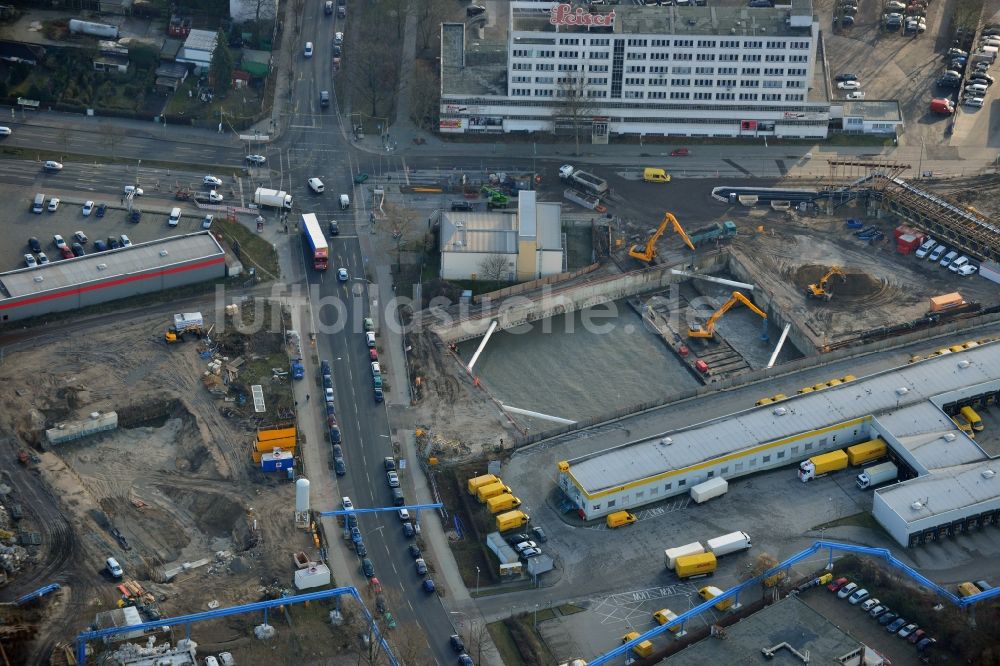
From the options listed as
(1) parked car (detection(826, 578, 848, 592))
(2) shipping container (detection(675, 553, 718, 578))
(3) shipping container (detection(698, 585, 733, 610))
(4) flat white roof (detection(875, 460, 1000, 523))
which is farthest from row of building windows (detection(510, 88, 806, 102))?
(3) shipping container (detection(698, 585, 733, 610))

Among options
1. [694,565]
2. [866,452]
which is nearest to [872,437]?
[866,452]

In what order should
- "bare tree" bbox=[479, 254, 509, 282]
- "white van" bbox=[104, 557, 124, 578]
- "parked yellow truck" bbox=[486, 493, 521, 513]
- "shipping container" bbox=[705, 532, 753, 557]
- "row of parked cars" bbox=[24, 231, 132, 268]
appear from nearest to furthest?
"white van" bbox=[104, 557, 124, 578] → "shipping container" bbox=[705, 532, 753, 557] → "parked yellow truck" bbox=[486, 493, 521, 513] → "row of parked cars" bbox=[24, 231, 132, 268] → "bare tree" bbox=[479, 254, 509, 282]

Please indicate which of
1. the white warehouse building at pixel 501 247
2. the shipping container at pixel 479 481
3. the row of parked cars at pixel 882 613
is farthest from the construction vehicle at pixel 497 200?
the row of parked cars at pixel 882 613

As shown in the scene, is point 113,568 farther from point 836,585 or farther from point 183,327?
point 836,585

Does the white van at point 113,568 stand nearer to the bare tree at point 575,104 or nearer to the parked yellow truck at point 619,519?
the parked yellow truck at point 619,519

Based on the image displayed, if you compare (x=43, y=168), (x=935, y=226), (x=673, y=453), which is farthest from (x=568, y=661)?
(x=43, y=168)

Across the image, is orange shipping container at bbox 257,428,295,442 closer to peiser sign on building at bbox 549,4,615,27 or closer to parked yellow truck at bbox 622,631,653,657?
parked yellow truck at bbox 622,631,653,657
